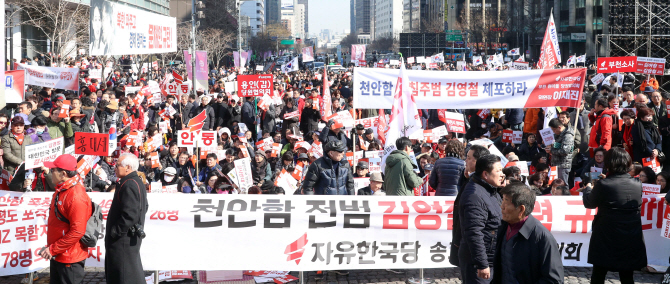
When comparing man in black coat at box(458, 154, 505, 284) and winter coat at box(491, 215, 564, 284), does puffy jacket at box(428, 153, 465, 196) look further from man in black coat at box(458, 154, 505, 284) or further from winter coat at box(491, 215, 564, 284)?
winter coat at box(491, 215, 564, 284)

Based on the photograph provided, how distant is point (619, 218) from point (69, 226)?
4.48 metres

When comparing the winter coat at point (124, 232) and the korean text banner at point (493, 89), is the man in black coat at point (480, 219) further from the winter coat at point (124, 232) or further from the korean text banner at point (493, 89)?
the korean text banner at point (493, 89)

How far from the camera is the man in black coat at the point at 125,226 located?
207 inches

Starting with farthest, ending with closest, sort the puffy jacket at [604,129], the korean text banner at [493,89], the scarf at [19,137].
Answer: the puffy jacket at [604,129] → the korean text banner at [493,89] → the scarf at [19,137]

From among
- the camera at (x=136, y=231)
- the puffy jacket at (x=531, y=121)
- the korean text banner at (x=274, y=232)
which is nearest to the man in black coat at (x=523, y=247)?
the korean text banner at (x=274, y=232)

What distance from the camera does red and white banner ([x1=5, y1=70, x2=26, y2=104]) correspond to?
42.8 feet

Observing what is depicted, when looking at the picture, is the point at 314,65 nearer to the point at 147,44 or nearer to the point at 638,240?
the point at 147,44

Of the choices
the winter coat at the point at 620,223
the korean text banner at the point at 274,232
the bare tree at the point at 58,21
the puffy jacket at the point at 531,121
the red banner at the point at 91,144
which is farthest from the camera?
the bare tree at the point at 58,21

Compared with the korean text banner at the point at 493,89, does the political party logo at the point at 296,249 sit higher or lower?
lower

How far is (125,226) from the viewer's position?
5.23m

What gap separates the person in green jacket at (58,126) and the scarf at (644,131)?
8912 millimetres

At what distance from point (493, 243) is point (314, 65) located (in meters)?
52.1

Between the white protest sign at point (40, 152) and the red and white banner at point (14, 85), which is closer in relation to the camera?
the white protest sign at point (40, 152)

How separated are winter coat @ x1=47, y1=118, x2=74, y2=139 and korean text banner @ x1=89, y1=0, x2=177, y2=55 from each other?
74.5 inches
